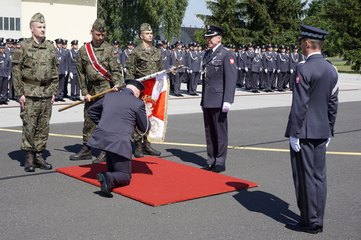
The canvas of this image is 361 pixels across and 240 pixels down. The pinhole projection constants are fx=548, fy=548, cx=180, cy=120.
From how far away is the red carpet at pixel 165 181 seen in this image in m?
6.49

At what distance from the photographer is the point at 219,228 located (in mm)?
5414

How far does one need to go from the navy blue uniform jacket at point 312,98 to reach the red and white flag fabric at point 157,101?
362 cm

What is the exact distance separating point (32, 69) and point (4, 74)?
993 centimetres

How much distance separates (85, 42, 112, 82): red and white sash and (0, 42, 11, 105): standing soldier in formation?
907 centimetres

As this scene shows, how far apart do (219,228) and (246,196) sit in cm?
135

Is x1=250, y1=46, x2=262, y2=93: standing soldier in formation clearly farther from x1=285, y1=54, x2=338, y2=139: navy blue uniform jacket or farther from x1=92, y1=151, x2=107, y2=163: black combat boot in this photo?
x1=285, y1=54, x2=338, y2=139: navy blue uniform jacket

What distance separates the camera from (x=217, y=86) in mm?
8125

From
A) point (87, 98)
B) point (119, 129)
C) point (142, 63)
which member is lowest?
point (119, 129)

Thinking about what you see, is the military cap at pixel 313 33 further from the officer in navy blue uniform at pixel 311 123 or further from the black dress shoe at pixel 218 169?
the black dress shoe at pixel 218 169

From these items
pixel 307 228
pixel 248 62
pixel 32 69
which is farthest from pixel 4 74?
pixel 307 228

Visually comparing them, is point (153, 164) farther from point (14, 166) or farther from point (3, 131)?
point (3, 131)

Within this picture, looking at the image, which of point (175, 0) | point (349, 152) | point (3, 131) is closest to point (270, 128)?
point (349, 152)

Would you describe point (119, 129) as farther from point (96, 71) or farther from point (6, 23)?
point (6, 23)

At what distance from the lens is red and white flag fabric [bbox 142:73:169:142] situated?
8.70 m
